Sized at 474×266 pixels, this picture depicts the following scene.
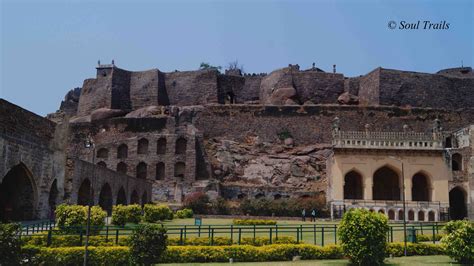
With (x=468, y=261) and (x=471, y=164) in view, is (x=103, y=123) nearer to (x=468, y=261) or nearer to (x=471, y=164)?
(x=471, y=164)

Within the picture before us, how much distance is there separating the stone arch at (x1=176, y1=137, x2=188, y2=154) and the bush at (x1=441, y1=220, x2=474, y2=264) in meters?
33.7

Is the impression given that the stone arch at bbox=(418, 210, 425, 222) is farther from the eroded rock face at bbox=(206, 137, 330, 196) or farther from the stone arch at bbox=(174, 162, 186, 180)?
the stone arch at bbox=(174, 162, 186, 180)

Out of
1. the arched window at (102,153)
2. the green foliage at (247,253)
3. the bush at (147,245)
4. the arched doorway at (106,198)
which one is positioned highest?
the arched window at (102,153)

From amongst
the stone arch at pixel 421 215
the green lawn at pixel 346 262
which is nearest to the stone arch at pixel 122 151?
the stone arch at pixel 421 215

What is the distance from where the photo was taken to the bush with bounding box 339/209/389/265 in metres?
15.9

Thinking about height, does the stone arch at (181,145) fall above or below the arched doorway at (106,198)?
above

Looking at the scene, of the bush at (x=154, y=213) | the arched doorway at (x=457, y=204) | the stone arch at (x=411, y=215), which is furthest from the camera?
the arched doorway at (x=457, y=204)

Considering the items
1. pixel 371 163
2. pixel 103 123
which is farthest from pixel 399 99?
pixel 103 123

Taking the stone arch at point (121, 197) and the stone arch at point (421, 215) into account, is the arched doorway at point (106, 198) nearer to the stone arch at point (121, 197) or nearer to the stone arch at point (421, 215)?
the stone arch at point (121, 197)

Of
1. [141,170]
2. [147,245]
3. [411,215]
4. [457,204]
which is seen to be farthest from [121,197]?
[457,204]

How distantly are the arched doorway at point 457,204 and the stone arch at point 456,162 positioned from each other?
1.64 meters

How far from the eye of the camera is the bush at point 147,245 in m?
14.7

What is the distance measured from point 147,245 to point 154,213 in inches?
591

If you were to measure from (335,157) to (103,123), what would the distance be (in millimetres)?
25847
